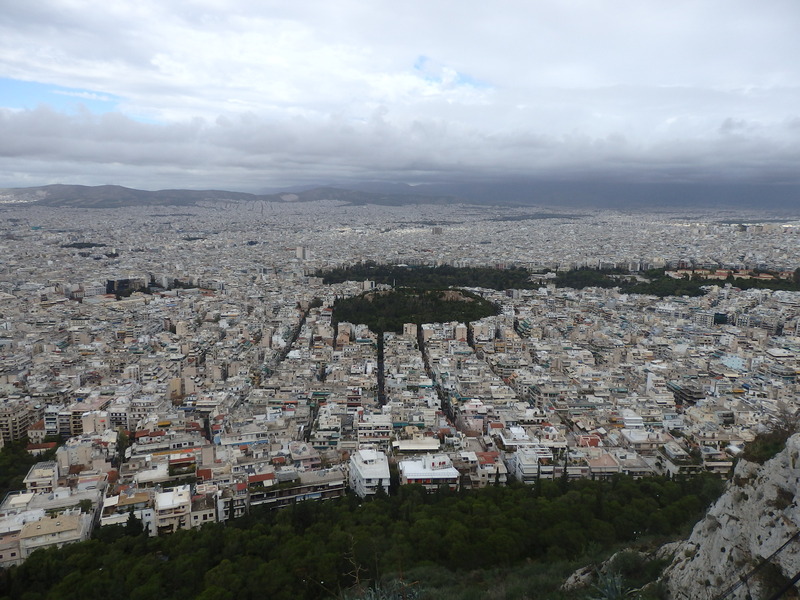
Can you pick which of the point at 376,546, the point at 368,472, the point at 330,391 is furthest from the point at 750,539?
the point at 330,391

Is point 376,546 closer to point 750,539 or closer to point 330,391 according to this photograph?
point 750,539

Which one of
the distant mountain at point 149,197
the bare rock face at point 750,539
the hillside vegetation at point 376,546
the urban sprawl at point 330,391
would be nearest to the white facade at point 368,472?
the urban sprawl at point 330,391

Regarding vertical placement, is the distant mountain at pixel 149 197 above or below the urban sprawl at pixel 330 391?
above

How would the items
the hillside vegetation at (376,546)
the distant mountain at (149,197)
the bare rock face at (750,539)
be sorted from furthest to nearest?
the distant mountain at (149,197), the hillside vegetation at (376,546), the bare rock face at (750,539)

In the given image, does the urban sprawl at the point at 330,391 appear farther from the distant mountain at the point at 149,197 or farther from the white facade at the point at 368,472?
the distant mountain at the point at 149,197

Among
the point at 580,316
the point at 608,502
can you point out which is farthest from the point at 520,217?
the point at 608,502

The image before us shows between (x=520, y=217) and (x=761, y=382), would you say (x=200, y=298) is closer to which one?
(x=761, y=382)

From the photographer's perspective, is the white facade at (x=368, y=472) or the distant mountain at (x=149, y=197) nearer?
the white facade at (x=368, y=472)

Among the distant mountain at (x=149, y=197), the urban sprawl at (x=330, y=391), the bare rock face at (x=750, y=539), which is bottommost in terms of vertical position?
the urban sprawl at (x=330, y=391)
